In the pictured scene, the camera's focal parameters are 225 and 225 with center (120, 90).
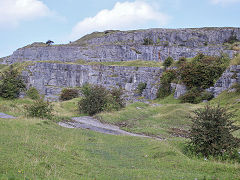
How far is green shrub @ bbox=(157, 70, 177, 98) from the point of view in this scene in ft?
152

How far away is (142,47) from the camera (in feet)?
269

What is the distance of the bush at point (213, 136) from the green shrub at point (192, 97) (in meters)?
25.0

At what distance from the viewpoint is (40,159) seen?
23.5ft

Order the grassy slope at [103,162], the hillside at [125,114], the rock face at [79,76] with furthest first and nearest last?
the rock face at [79,76] → the hillside at [125,114] → the grassy slope at [103,162]

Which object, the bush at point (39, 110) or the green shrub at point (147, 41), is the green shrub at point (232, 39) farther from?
the bush at point (39, 110)

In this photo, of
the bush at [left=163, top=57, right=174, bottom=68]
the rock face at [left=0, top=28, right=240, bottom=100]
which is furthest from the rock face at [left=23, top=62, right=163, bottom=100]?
the bush at [left=163, top=57, right=174, bottom=68]

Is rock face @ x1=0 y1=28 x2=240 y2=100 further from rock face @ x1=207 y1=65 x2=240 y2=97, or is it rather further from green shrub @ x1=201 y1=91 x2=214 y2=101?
rock face @ x1=207 y1=65 x2=240 y2=97

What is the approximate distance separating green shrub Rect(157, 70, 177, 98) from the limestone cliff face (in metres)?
30.5

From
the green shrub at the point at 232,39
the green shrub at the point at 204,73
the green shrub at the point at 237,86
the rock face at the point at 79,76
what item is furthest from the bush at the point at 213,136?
the green shrub at the point at 232,39

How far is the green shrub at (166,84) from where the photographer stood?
152 ft

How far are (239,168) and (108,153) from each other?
5.41 m

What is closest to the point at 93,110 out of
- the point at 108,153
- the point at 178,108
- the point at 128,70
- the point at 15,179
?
the point at 178,108

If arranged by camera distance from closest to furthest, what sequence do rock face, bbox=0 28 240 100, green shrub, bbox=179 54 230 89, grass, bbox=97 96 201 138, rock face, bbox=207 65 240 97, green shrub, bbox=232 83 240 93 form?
grass, bbox=97 96 201 138 < green shrub, bbox=232 83 240 93 < rock face, bbox=207 65 240 97 < green shrub, bbox=179 54 230 89 < rock face, bbox=0 28 240 100

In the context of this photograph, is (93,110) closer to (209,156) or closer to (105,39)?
(209,156)
